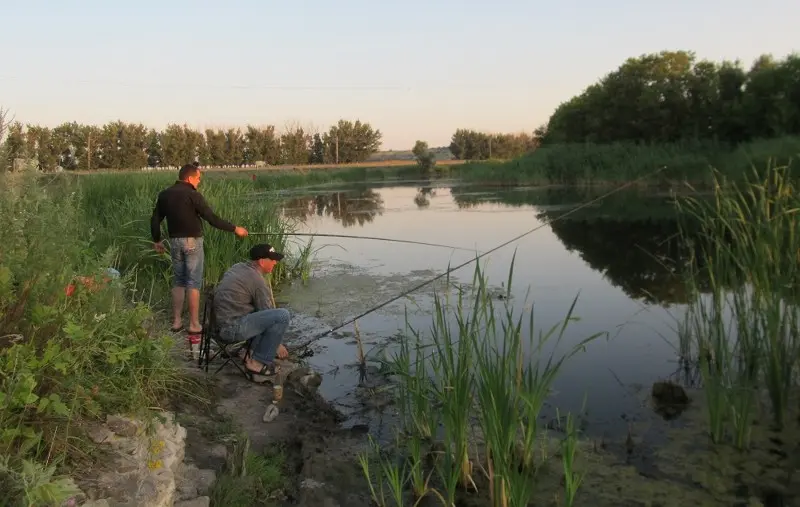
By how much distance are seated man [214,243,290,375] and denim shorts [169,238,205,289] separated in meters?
1.08

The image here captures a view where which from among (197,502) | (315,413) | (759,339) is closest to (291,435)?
(315,413)

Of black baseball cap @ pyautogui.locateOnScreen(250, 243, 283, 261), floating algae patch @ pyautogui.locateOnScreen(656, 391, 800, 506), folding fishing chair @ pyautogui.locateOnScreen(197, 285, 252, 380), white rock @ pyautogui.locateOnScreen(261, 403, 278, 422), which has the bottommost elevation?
floating algae patch @ pyautogui.locateOnScreen(656, 391, 800, 506)

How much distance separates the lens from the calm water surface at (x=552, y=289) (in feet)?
16.9

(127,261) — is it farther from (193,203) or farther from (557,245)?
(557,245)

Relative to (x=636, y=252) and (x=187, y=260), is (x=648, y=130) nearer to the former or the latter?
(x=636, y=252)

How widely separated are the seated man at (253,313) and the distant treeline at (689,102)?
26928 mm

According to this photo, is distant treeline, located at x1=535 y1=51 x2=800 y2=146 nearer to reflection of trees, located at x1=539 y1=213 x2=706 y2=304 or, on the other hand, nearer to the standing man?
reflection of trees, located at x1=539 y1=213 x2=706 y2=304

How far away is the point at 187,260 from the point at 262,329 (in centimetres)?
157

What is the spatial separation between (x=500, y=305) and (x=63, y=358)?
219 inches

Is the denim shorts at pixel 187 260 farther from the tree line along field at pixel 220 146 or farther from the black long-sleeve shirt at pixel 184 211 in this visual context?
the tree line along field at pixel 220 146

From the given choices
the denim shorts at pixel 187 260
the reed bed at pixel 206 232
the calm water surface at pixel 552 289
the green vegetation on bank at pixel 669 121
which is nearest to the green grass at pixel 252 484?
the calm water surface at pixel 552 289

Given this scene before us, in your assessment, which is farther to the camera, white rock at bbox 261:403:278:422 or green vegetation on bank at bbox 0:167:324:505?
white rock at bbox 261:403:278:422

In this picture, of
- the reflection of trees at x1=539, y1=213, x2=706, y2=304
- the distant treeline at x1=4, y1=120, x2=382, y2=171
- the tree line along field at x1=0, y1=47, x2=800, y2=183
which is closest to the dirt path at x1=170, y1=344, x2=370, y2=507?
the reflection of trees at x1=539, y1=213, x2=706, y2=304

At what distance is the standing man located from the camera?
581 cm
